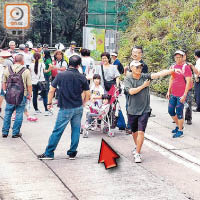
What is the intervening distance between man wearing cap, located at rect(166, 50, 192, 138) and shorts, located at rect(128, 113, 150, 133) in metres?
1.78

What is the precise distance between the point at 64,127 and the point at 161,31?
12391mm

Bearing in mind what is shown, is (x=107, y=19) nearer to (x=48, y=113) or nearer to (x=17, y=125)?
(x=48, y=113)

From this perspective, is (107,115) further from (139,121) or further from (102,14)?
(102,14)

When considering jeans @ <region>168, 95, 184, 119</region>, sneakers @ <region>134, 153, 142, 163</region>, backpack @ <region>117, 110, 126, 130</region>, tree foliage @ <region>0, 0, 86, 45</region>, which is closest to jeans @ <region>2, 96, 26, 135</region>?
backpack @ <region>117, 110, 126, 130</region>

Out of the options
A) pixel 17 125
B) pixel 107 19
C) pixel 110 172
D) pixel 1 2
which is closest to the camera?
pixel 110 172

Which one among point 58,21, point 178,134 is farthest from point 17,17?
point 58,21

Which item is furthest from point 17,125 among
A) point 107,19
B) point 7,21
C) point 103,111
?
point 107,19

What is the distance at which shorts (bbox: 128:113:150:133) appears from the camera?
7777 mm

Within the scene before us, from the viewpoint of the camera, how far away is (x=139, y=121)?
7.82 meters

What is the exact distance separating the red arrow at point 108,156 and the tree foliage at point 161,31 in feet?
25.4

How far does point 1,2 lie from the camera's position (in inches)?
1666

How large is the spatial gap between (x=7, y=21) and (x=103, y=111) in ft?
17.9

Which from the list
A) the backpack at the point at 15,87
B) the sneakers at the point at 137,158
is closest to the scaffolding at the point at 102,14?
the backpack at the point at 15,87

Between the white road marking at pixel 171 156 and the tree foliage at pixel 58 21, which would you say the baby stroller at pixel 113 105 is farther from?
the tree foliage at pixel 58 21
